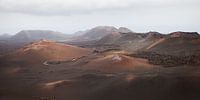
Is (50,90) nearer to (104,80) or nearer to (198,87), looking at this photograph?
(104,80)

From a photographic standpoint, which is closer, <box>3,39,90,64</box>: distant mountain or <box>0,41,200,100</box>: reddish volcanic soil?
<box>0,41,200,100</box>: reddish volcanic soil

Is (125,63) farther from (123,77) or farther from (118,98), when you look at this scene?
(118,98)

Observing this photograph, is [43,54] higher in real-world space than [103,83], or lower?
higher

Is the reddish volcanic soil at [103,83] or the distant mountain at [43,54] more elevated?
the distant mountain at [43,54]

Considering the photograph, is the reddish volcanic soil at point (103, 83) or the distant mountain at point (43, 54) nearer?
the reddish volcanic soil at point (103, 83)

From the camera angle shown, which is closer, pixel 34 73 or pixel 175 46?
pixel 34 73

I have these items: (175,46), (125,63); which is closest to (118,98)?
(125,63)

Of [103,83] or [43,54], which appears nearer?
[103,83]

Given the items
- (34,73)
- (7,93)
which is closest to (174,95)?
(7,93)

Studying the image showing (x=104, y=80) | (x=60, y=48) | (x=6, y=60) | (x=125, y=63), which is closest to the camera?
(x=104, y=80)

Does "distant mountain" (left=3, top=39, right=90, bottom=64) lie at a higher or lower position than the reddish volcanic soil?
higher

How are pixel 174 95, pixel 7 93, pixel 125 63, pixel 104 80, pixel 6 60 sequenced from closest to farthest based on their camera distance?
pixel 174 95 → pixel 7 93 → pixel 104 80 → pixel 125 63 → pixel 6 60
